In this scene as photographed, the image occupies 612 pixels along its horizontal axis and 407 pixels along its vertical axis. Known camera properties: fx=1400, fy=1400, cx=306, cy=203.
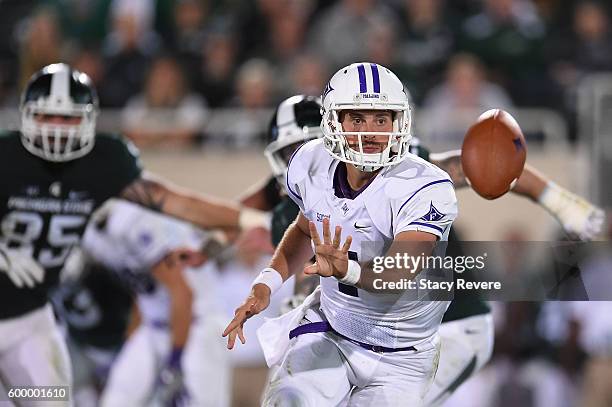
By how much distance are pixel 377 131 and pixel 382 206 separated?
10.4 inches

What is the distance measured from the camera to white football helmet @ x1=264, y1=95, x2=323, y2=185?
549cm

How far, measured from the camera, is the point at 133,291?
737 centimetres

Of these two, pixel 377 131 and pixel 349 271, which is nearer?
pixel 349 271

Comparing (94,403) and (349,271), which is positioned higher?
(349,271)

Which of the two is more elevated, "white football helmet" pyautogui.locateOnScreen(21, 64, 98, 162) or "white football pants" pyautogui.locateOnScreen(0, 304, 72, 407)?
"white football helmet" pyautogui.locateOnScreen(21, 64, 98, 162)

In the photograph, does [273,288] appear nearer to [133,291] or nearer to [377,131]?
[377,131]

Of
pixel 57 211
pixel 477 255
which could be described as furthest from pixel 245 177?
pixel 477 255

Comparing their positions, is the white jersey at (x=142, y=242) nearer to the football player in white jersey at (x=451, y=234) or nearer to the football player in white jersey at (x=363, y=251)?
the football player in white jersey at (x=451, y=234)

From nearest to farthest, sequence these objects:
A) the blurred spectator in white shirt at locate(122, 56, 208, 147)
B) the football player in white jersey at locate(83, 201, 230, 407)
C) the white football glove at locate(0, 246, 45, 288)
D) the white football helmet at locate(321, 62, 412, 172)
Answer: the white football helmet at locate(321, 62, 412, 172) < the white football glove at locate(0, 246, 45, 288) < the football player in white jersey at locate(83, 201, 230, 407) < the blurred spectator in white shirt at locate(122, 56, 208, 147)

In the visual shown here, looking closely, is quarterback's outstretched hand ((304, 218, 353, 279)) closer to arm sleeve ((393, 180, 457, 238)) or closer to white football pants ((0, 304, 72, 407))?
arm sleeve ((393, 180, 457, 238))

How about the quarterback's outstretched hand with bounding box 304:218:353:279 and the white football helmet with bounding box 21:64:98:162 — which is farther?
the white football helmet with bounding box 21:64:98:162

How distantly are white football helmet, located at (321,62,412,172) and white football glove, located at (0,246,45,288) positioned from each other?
1.63 metres

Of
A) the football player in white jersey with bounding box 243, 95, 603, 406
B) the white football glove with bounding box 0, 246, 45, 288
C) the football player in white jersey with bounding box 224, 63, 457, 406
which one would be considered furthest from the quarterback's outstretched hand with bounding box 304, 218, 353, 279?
the white football glove with bounding box 0, 246, 45, 288

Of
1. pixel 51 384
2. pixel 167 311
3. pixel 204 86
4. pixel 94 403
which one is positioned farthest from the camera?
pixel 204 86
